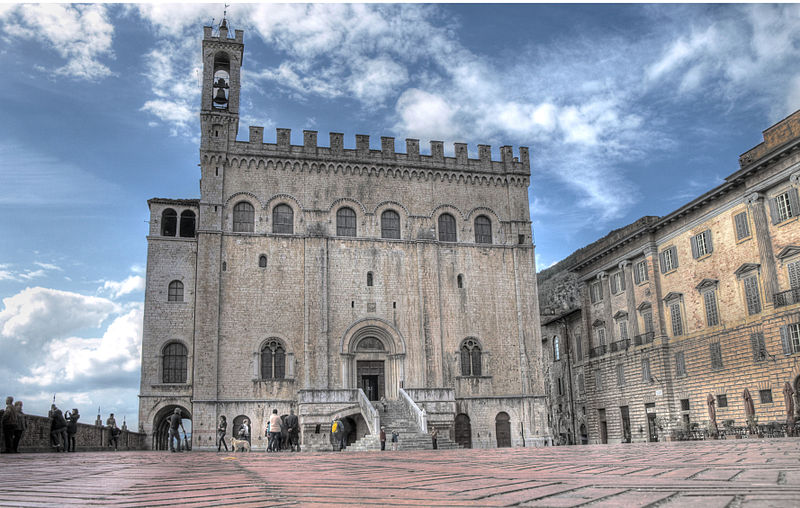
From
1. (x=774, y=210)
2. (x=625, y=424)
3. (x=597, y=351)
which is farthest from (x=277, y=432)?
(x=597, y=351)

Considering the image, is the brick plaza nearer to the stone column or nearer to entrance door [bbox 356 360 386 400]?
the stone column

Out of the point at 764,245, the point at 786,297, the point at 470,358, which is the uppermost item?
the point at 764,245

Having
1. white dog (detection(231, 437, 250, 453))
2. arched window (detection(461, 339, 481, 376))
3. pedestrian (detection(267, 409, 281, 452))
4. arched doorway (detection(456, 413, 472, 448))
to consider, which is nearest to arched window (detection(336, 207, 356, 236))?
arched window (detection(461, 339, 481, 376))

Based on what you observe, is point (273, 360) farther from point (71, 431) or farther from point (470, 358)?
point (71, 431)

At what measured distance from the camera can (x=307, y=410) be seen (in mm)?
30188

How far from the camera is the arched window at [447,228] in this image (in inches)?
1462

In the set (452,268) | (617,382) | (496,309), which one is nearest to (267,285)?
(452,268)

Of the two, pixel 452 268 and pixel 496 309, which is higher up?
pixel 452 268

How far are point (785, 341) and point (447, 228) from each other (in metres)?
17.1

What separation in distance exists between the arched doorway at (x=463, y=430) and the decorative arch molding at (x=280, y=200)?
13316 millimetres

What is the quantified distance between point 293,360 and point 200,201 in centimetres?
932

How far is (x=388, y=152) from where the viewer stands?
122ft

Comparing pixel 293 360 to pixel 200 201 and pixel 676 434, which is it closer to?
pixel 200 201

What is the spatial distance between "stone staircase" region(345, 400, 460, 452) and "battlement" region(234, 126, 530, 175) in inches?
527
